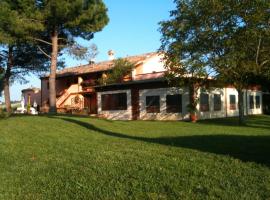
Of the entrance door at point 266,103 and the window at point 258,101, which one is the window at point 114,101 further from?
the entrance door at point 266,103

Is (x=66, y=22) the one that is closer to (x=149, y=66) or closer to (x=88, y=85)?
(x=149, y=66)

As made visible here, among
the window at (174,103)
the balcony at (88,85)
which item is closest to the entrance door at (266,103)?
the window at (174,103)

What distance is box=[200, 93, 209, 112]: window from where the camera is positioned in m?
35.1

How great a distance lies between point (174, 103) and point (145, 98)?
3.03 metres

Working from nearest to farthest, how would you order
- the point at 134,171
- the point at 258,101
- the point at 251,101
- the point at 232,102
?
the point at 134,171
the point at 232,102
the point at 251,101
the point at 258,101


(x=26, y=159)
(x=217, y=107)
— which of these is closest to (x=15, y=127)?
(x=26, y=159)

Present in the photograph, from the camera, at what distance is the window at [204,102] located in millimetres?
35131

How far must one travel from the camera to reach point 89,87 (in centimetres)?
4666

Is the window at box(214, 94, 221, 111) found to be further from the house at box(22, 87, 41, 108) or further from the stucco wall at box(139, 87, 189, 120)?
the house at box(22, 87, 41, 108)

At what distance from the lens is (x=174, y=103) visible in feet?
115

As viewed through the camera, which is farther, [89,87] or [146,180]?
[89,87]

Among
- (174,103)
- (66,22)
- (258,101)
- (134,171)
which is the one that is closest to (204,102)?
(174,103)

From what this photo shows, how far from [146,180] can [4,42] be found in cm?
2863

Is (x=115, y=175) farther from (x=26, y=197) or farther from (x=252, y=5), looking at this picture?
(x=252, y=5)
